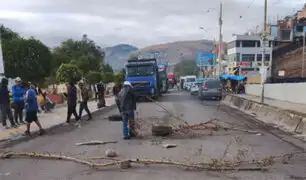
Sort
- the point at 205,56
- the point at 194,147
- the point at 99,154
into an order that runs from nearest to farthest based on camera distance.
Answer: the point at 99,154
the point at 194,147
the point at 205,56

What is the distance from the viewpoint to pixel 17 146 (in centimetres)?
1087

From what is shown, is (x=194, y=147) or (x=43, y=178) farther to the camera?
(x=194, y=147)

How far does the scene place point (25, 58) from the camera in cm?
3941

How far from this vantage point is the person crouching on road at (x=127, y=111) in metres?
11.9

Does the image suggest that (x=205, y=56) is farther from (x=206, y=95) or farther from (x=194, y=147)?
(x=194, y=147)

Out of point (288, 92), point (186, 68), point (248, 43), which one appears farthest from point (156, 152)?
point (186, 68)

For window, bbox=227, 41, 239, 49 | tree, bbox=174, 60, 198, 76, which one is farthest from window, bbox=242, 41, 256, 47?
tree, bbox=174, 60, 198, 76

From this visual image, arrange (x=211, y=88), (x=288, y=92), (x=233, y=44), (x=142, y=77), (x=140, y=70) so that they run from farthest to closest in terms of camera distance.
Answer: (x=233, y=44) → (x=211, y=88) → (x=140, y=70) → (x=142, y=77) → (x=288, y=92)

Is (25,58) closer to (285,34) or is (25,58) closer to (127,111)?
(127,111)

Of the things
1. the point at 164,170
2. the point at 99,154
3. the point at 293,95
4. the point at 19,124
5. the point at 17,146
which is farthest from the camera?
the point at 293,95

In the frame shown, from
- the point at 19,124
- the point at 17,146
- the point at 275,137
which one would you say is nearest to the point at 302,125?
the point at 275,137

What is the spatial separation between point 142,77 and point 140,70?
717mm

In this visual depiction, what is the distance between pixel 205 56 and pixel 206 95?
59547 millimetres

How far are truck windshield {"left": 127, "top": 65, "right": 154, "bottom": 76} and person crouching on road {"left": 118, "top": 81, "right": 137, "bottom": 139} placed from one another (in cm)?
2061
